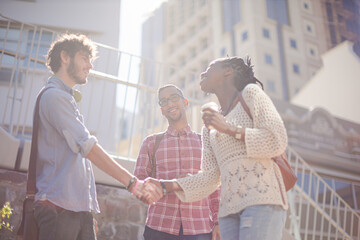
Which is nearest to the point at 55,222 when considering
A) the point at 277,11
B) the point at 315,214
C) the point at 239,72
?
the point at 239,72

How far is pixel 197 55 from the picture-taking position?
36.5 m

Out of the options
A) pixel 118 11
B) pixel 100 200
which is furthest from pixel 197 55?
pixel 100 200

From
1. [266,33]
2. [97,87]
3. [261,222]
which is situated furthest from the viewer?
[266,33]

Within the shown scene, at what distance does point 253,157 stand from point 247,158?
0.03 m

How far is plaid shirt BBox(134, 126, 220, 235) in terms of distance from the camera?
9.83 ft

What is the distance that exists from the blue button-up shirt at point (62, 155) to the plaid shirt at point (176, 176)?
0.98 metres

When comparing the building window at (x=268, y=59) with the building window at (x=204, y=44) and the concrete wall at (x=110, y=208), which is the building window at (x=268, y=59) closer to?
the building window at (x=204, y=44)

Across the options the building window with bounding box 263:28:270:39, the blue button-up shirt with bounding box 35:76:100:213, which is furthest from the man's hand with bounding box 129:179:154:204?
the building window with bounding box 263:28:270:39

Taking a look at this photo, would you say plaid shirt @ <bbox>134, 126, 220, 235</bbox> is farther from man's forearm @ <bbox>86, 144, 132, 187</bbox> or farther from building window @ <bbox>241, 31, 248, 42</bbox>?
building window @ <bbox>241, 31, 248, 42</bbox>

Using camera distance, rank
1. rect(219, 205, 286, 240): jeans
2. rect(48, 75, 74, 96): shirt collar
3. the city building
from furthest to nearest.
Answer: the city building, rect(48, 75, 74, 96): shirt collar, rect(219, 205, 286, 240): jeans

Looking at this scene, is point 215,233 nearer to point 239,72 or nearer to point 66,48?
point 239,72

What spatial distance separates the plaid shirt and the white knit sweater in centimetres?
97

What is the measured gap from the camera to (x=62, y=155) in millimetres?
2053

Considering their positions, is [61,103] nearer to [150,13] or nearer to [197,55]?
[197,55]
